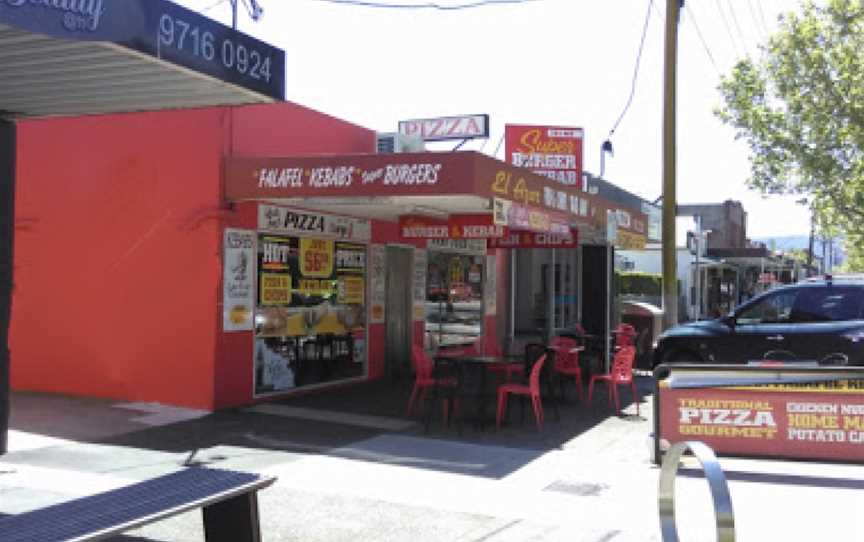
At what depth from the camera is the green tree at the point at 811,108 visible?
17.4 meters

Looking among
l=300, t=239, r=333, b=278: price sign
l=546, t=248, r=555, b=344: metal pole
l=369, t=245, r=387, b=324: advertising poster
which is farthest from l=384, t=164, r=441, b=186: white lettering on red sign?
l=546, t=248, r=555, b=344: metal pole

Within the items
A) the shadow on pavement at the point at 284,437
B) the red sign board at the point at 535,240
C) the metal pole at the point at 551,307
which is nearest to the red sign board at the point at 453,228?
the red sign board at the point at 535,240

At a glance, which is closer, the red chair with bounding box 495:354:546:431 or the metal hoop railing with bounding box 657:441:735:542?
the metal hoop railing with bounding box 657:441:735:542

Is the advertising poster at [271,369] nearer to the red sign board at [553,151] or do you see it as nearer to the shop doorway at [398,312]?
the shop doorway at [398,312]

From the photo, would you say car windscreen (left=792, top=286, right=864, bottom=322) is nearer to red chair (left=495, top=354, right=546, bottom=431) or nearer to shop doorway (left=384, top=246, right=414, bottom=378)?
red chair (left=495, top=354, right=546, bottom=431)

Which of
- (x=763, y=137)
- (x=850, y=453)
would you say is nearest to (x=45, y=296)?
(x=850, y=453)

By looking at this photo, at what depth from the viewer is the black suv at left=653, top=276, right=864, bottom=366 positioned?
11.8m

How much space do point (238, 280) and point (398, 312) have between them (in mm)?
4405

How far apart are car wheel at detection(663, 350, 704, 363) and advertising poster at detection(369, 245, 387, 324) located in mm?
4594

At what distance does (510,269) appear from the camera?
18.3 m

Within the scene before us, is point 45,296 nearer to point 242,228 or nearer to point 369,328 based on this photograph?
point 242,228

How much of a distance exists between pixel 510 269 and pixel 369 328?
17.5 feet

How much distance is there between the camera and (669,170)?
1405 centimetres

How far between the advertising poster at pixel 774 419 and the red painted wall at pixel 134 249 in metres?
5.71
